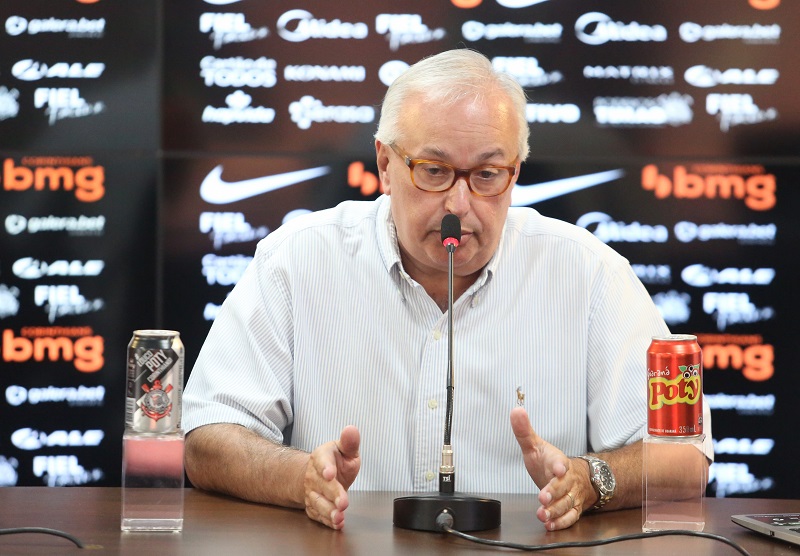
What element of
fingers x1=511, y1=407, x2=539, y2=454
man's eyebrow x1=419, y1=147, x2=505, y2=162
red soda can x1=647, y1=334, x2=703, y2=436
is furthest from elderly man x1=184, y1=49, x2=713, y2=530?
red soda can x1=647, y1=334, x2=703, y2=436

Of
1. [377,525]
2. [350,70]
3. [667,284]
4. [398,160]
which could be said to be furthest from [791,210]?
[377,525]

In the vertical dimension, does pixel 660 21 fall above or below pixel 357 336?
above

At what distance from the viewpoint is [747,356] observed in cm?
348

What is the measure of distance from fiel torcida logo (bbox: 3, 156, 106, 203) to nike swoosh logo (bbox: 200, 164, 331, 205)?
0.36 m

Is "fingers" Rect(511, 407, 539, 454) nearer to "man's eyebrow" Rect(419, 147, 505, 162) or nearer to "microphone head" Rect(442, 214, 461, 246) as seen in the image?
"microphone head" Rect(442, 214, 461, 246)

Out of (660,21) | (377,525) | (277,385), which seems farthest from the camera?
(660,21)

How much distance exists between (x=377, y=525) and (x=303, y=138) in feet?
6.92

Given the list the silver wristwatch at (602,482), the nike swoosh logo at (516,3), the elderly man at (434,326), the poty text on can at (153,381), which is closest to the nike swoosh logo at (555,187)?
the nike swoosh logo at (516,3)

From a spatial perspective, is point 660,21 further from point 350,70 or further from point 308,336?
point 308,336

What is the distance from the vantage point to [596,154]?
138 inches

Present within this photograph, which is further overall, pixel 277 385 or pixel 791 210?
pixel 791 210

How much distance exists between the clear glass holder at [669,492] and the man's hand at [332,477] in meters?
0.44

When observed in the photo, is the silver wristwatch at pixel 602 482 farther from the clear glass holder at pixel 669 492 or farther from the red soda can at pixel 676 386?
the red soda can at pixel 676 386

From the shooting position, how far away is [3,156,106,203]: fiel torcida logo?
136 inches
